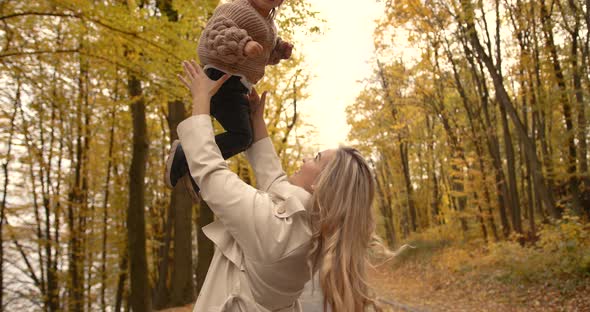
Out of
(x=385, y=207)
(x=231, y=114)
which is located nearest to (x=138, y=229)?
(x=231, y=114)

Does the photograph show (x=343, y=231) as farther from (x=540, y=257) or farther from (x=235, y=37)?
(x=540, y=257)

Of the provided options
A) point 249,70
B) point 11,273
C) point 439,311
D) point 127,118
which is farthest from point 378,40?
point 249,70

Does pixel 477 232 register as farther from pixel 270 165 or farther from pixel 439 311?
pixel 270 165

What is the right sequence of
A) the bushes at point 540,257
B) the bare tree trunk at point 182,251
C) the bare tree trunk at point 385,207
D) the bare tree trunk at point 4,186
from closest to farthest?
the bushes at point 540,257
the bare tree trunk at point 4,186
the bare tree trunk at point 182,251
the bare tree trunk at point 385,207

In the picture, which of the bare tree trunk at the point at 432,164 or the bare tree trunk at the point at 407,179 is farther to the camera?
the bare tree trunk at the point at 407,179

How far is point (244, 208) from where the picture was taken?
1.79 m

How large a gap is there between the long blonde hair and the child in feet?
1.84

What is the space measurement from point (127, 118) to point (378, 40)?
1219 cm

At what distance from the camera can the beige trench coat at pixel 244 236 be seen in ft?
5.90

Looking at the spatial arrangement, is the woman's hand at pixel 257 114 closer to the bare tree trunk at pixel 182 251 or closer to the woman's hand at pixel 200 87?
the woman's hand at pixel 200 87

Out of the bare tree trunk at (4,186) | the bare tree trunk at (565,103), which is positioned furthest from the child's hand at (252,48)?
the bare tree trunk at (565,103)

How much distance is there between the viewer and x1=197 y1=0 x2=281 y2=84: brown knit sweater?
213 cm

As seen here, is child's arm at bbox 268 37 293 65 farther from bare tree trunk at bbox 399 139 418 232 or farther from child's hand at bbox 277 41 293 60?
bare tree trunk at bbox 399 139 418 232

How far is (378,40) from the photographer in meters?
21.5
